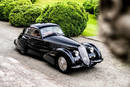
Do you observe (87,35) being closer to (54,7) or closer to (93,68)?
(54,7)

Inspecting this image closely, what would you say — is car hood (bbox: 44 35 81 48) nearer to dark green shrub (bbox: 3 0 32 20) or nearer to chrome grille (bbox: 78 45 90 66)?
chrome grille (bbox: 78 45 90 66)

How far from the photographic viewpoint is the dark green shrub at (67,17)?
45.6ft

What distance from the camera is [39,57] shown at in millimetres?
9555

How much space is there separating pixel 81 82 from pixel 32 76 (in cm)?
191

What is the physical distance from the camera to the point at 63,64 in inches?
307

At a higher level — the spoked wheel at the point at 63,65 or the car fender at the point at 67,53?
the car fender at the point at 67,53

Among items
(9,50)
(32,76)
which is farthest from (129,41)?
(9,50)

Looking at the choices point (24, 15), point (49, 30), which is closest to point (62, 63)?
point (49, 30)

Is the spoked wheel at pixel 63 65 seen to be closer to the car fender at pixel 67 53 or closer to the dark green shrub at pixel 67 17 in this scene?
the car fender at pixel 67 53

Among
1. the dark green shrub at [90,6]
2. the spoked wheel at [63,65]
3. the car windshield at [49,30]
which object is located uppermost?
the car windshield at [49,30]

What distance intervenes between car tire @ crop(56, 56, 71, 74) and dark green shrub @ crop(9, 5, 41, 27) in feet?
34.2

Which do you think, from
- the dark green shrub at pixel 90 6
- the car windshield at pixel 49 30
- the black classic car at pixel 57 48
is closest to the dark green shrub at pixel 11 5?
the dark green shrub at pixel 90 6

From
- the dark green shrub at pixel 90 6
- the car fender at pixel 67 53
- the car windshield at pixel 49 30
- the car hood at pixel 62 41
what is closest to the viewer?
the car fender at pixel 67 53

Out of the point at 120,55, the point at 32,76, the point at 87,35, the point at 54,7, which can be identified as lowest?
the point at 87,35
